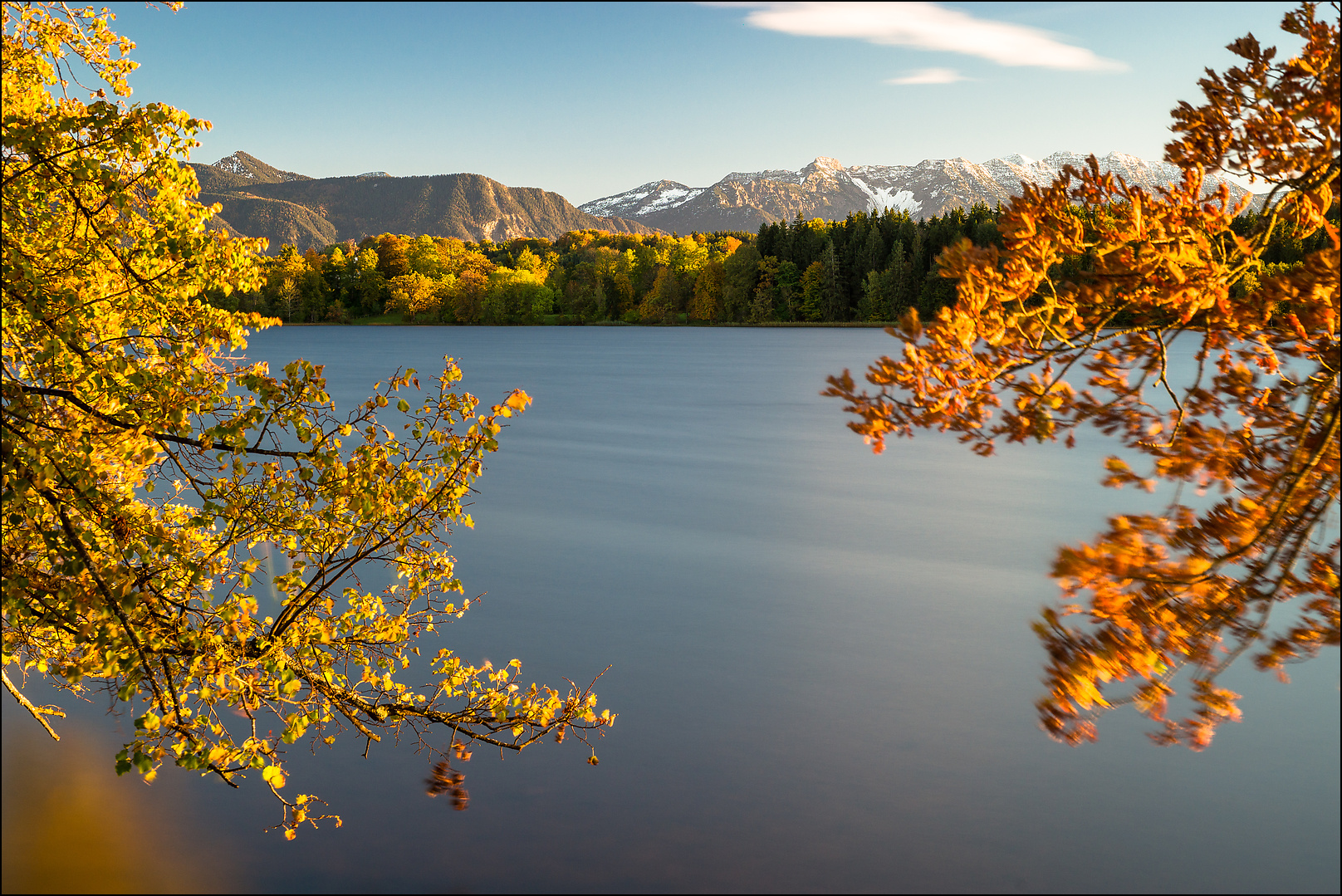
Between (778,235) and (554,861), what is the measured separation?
3428 inches

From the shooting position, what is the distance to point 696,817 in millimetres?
6168

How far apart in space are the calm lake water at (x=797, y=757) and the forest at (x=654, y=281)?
60.9m

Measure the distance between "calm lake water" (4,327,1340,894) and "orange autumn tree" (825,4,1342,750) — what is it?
2.12 m

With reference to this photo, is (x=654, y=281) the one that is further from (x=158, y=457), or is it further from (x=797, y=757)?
(x=158, y=457)

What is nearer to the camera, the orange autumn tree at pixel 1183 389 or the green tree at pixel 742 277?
the orange autumn tree at pixel 1183 389

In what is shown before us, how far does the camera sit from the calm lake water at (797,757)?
18.7ft

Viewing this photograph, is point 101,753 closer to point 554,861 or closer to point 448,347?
point 554,861

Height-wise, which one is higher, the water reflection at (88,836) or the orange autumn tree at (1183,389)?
the orange autumn tree at (1183,389)

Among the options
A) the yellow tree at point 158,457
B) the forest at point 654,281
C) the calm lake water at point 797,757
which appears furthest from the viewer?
the forest at point 654,281

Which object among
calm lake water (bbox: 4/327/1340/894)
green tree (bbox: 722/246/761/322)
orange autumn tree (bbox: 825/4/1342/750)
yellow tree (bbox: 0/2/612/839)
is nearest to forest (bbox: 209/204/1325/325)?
green tree (bbox: 722/246/761/322)

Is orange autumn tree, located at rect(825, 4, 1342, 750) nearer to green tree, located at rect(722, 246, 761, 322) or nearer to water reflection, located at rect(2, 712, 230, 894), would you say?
water reflection, located at rect(2, 712, 230, 894)

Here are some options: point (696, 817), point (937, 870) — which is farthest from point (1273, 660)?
point (696, 817)

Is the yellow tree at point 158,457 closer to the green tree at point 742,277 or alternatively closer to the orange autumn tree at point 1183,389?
the orange autumn tree at point 1183,389

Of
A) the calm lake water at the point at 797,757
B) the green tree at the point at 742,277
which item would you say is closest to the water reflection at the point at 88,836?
the calm lake water at the point at 797,757
